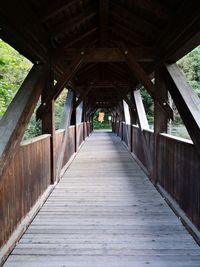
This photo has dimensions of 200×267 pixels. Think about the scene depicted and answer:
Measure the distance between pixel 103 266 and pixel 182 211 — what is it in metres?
1.53

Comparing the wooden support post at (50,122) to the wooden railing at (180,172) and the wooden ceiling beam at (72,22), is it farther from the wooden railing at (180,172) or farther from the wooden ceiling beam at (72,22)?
the wooden railing at (180,172)

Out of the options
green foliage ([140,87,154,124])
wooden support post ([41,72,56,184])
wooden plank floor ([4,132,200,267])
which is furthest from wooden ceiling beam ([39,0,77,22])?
green foliage ([140,87,154,124])

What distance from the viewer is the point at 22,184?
3.26m

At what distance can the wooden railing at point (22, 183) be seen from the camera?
267 centimetres

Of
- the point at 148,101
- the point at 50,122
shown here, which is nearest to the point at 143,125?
the point at 50,122

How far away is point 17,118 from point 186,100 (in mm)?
2075

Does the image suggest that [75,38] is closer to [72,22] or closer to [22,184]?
[72,22]

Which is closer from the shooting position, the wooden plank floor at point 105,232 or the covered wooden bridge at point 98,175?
the wooden plank floor at point 105,232

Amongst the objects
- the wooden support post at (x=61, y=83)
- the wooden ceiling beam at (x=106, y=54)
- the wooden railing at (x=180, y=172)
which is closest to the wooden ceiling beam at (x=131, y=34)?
the wooden ceiling beam at (x=106, y=54)

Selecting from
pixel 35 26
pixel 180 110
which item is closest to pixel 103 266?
pixel 180 110

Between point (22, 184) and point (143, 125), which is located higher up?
point (143, 125)

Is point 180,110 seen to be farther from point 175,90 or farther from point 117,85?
point 117,85

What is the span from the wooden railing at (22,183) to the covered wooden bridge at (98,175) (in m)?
0.01

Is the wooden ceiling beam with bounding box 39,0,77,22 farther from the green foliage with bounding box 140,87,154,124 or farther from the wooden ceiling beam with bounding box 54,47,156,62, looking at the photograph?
the green foliage with bounding box 140,87,154,124
